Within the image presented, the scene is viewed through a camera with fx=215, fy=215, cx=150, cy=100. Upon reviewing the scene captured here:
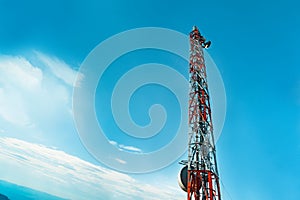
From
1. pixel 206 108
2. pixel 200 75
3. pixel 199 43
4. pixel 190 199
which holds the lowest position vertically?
pixel 190 199

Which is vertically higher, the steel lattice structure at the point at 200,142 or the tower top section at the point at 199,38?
the tower top section at the point at 199,38

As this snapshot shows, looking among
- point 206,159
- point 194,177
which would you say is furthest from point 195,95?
point 194,177

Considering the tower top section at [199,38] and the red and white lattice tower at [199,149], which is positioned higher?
the tower top section at [199,38]

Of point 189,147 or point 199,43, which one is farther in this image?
point 199,43

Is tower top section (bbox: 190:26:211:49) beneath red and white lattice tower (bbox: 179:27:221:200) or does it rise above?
above

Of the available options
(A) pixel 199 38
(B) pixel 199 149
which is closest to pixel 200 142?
(B) pixel 199 149

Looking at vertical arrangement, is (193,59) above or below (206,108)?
above

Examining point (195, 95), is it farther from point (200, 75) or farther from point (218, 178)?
point (218, 178)

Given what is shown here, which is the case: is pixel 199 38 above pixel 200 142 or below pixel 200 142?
above

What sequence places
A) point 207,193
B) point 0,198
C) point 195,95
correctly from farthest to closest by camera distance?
point 0,198
point 195,95
point 207,193

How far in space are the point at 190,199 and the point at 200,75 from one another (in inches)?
405

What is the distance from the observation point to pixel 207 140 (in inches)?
653

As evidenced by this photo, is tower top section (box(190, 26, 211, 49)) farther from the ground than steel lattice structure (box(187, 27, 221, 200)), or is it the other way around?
tower top section (box(190, 26, 211, 49))

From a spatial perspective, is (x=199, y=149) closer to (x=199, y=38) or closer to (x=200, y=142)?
(x=200, y=142)
